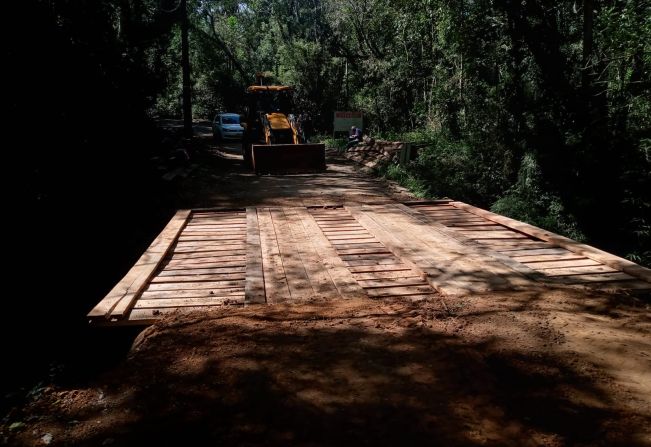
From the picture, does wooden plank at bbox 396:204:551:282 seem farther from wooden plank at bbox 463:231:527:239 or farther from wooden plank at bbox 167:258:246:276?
wooden plank at bbox 167:258:246:276

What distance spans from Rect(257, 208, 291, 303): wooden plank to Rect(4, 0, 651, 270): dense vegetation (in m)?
4.06

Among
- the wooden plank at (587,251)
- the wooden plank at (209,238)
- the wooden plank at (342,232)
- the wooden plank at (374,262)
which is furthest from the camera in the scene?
the wooden plank at (342,232)

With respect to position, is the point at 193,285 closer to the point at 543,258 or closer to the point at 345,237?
the point at 345,237

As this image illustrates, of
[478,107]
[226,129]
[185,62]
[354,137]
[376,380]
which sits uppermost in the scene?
[185,62]

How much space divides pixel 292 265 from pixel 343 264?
54 cm

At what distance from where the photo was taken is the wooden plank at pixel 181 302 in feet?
13.1

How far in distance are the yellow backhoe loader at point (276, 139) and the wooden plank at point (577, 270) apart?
10920 mm

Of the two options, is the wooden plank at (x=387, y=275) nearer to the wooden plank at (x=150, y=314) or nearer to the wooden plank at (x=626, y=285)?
the wooden plank at (x=150, y=314)

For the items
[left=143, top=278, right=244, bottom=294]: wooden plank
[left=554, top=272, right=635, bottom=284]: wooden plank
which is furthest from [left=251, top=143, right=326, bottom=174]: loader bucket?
[left=554, top=272, right=635, bottom=284]: wooden plank

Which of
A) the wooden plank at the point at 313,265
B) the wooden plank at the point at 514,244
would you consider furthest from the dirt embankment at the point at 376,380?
the wooden plank at the point at 514,244

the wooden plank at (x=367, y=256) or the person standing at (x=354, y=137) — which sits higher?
the person standing at (x=354, y=137)

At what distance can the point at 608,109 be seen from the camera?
11586 millimetres

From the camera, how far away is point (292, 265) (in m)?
5.08

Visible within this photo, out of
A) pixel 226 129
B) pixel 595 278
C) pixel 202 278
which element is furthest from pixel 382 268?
pixel 226 129
